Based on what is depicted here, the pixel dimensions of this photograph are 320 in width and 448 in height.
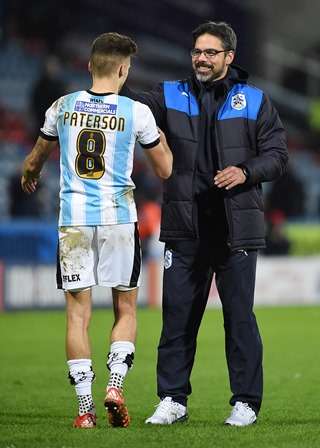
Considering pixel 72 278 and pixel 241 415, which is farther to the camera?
pixel 241 415

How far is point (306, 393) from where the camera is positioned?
9.27 meters

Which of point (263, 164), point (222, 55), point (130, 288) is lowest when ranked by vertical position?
point (130, 288)

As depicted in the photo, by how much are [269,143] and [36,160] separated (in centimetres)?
138

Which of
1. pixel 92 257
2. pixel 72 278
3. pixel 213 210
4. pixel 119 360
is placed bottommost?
pixel 119 360

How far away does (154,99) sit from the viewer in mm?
7477

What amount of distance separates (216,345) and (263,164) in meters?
6.47

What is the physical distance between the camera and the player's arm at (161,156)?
7.14m

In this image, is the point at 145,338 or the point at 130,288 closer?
the point at 130,288

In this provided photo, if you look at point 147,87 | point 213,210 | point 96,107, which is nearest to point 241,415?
point 213,210

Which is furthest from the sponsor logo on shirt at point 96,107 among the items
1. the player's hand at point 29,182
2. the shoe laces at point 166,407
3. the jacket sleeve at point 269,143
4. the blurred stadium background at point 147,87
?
the blurred stadium background at point 147,87

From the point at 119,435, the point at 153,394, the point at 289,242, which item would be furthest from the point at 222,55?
the point at 289,242

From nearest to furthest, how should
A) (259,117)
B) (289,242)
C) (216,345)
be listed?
(259,117) → (216,345) → (289,242)

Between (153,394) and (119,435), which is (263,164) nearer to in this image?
(119,435)

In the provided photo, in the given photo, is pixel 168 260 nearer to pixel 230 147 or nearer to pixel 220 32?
pixel 230 147
